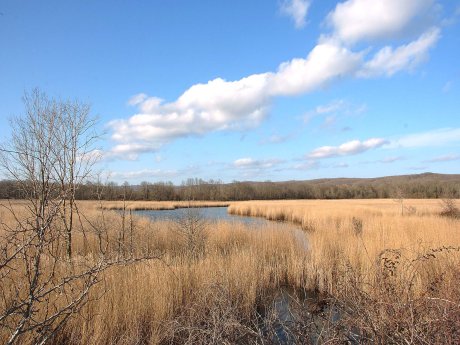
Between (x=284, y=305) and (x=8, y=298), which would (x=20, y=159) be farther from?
(x=284, y=305)

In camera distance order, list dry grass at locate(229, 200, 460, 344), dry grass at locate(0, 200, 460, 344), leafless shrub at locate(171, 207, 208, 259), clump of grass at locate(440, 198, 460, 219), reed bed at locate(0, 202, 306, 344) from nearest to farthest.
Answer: dry grass at locate(0, 200, 460, 344) → dry grass at locate(229, 200, 460, 344) → reed bed at locate(0, 202, 306, 344) → leafless shrub at locate(171, 207, 208, 259) → clump of grass at locate(440, 198, 460, 219)

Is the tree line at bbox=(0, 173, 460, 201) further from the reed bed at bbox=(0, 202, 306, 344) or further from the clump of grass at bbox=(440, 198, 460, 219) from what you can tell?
the reed bed at bbox=(0, 202, 306, 344)

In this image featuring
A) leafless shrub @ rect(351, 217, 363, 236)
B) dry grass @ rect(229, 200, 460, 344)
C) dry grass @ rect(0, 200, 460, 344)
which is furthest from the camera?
leafless shrub @ rect(351, 217, 363, 236)

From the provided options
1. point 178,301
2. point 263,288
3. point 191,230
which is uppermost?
point 191,230

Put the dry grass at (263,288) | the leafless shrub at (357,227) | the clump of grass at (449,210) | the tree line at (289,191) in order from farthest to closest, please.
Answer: the tree line at (289,191)
the clump of grass at (449,210)
the leafless shrub at (357,227)
the dry grass at (263,288)

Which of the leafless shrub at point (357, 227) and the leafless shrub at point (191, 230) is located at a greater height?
the leafless shrub at point (191, 230)

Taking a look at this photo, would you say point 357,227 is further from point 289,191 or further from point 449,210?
point 289,191

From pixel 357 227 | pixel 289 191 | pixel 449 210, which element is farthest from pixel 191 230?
pixel 289 191

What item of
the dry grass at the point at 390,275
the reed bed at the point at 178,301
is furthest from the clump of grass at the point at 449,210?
the reed bed at the point at 178,301

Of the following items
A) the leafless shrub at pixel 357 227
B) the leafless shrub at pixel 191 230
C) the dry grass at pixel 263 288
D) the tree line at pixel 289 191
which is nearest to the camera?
the dry grass at pixel 263 288

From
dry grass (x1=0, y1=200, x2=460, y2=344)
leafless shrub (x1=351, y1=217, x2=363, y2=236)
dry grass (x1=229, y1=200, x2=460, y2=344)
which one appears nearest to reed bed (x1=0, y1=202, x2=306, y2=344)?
dry grass (x1=0, y1=200, x2=460, y2=344)

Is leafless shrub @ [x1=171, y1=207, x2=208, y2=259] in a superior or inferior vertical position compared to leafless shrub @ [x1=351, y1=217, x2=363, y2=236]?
superior

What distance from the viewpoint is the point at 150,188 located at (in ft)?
175

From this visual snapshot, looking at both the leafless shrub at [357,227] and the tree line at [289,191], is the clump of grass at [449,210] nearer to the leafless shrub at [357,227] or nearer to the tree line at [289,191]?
the leafless shrub at [357,227]
